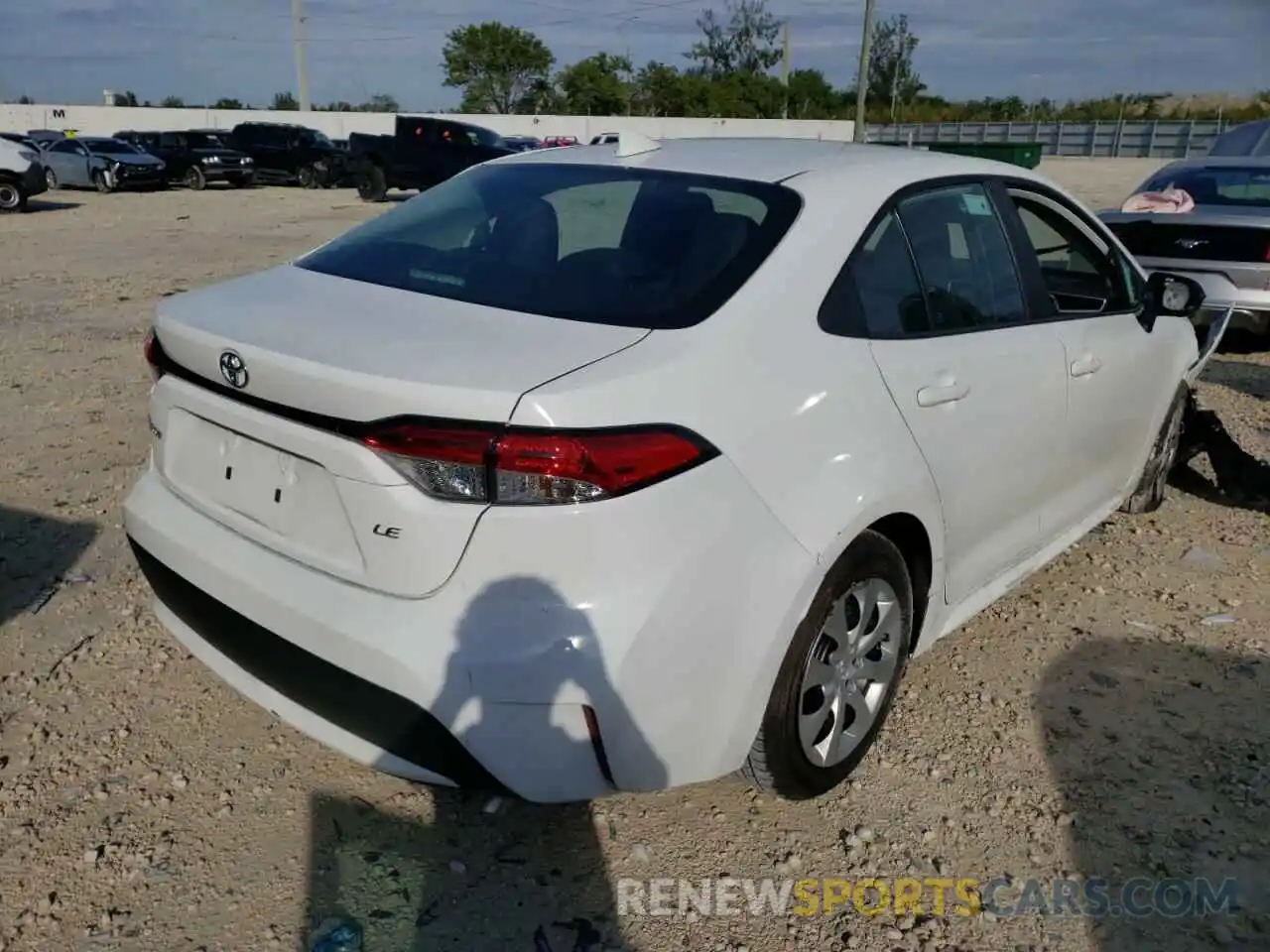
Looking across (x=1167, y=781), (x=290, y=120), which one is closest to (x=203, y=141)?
(x=290, y=120)

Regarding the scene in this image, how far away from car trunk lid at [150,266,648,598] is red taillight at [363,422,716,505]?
32mm

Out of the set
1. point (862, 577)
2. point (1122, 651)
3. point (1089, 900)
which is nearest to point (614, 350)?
point (862, 577)

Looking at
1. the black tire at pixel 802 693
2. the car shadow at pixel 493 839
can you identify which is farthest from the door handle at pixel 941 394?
the car shadow at pixel 493 839

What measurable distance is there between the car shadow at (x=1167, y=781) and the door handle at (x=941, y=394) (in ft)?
3.65

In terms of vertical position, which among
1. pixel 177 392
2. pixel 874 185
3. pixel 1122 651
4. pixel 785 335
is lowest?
pixel 1122 651

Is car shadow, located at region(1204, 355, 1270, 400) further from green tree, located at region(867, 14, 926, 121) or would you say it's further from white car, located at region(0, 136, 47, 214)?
green tree, located at region(867, 14, 926, 121)

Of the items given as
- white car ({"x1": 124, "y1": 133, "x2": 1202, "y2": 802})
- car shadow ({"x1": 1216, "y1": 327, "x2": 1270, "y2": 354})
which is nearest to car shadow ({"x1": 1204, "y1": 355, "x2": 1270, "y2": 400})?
car shadow ({"x1": 1216, "y1": 327, "x2": 1270, "y2": 354})

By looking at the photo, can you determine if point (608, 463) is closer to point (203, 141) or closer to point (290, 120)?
point (203, 141)

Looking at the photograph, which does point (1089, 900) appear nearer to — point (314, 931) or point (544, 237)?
point (314, 931)

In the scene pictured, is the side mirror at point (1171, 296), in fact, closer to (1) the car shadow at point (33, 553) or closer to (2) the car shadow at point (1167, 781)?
(2) the car shadow at point (1167, 781)

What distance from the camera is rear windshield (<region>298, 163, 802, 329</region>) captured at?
2389 mm

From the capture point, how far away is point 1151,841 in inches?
103

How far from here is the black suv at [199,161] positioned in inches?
1014

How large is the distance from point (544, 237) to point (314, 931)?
72.1 inches
